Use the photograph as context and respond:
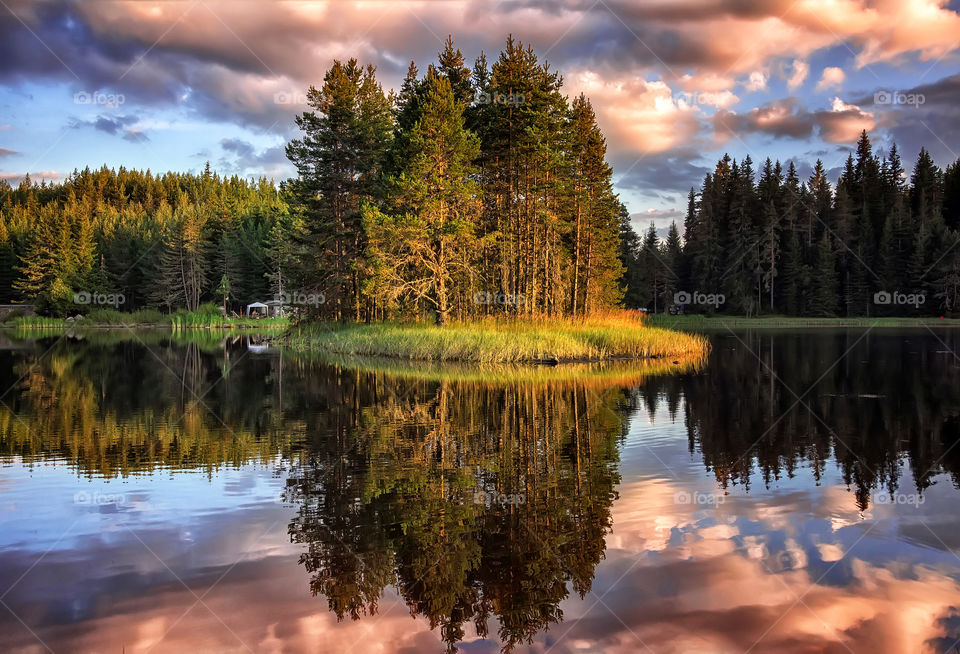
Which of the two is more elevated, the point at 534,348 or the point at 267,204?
the point at 267,204

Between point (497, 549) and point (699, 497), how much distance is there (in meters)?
4.01

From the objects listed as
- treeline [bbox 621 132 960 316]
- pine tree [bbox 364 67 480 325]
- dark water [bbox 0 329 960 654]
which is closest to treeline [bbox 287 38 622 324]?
pine tree [bbox 364 67 480 325]

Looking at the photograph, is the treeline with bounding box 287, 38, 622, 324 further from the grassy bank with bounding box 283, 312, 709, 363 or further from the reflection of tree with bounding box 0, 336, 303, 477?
the reflection of tree with bounding box 0, 336, 303, 477

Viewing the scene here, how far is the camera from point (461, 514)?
9.20 metres

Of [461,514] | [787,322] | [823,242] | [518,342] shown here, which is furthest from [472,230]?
[823,242]

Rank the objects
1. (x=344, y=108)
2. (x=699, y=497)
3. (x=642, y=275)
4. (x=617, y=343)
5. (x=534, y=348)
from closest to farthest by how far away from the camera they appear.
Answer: (x=699, y=497)
(x=534, y=348)
(x=617, y=343)
(x=344, y=108)
(x=642, y=275)

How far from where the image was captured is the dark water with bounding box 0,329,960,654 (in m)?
6.22

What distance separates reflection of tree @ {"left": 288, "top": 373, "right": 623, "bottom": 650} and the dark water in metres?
0.04

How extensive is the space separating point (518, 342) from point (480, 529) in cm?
2561

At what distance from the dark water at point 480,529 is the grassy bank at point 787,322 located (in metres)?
68.7

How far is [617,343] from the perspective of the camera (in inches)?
1481

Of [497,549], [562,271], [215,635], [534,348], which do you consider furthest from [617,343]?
[215,635]

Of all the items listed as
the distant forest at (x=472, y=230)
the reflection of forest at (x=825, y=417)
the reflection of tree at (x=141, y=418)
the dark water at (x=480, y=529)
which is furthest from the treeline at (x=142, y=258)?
the dark water at (x=480, y=529)

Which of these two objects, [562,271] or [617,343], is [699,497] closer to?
[617,343]
